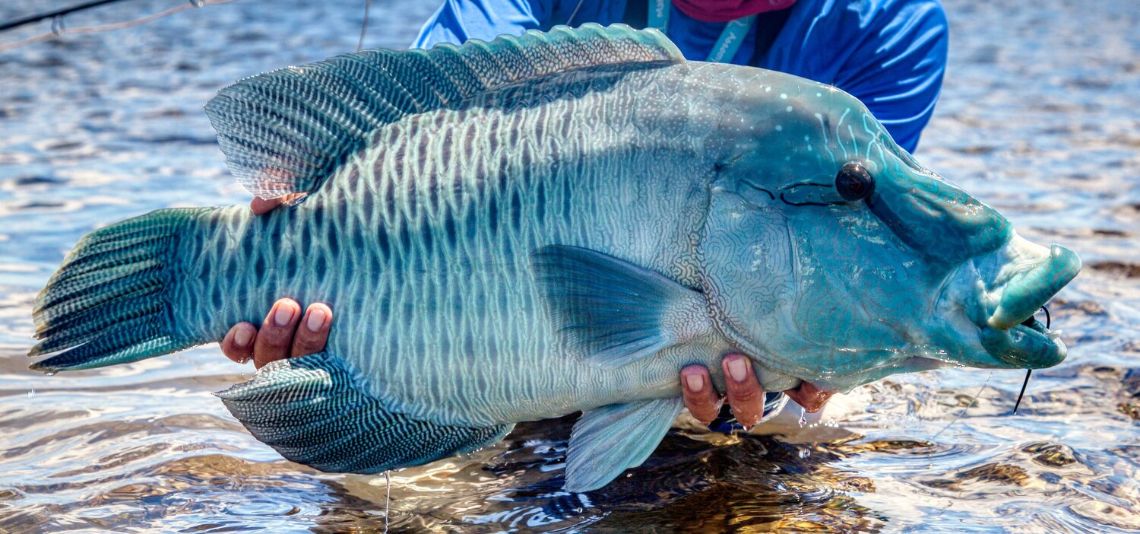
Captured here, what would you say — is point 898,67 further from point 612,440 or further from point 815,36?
point 612,440

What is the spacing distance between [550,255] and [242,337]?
768mm

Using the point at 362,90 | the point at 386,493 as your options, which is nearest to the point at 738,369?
the point at 362,90

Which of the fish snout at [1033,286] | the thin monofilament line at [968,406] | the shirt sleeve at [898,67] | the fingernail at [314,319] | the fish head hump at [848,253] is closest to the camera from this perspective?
the fish snout at [1033,286]

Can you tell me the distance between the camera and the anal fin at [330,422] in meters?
2.83

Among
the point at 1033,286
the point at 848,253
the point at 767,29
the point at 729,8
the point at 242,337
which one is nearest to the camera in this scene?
the point at 1033,286

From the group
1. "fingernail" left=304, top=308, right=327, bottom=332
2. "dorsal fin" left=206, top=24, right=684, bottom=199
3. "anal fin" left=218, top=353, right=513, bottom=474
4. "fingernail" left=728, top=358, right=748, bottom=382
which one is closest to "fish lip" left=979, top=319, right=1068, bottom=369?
"fingernail" left=728, top=358, right=748, bottom=382


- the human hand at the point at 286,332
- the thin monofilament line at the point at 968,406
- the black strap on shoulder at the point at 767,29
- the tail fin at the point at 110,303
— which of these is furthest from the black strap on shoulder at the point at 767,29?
the tail fin at the point at 110,303

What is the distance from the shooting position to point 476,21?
410 cm

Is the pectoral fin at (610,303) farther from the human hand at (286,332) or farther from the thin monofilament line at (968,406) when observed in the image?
the thin monofilament line at (968,406)

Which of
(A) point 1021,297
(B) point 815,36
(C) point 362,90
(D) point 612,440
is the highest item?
(B) point 815,36

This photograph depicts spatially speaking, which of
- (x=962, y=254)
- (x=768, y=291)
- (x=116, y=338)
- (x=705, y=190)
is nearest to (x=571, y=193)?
(x=705, y=190)

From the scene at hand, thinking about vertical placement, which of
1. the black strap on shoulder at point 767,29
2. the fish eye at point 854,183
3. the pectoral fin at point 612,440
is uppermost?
the black strap on shoulder at point 767,29

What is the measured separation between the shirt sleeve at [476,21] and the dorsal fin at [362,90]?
1113mm

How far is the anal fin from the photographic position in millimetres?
2834
